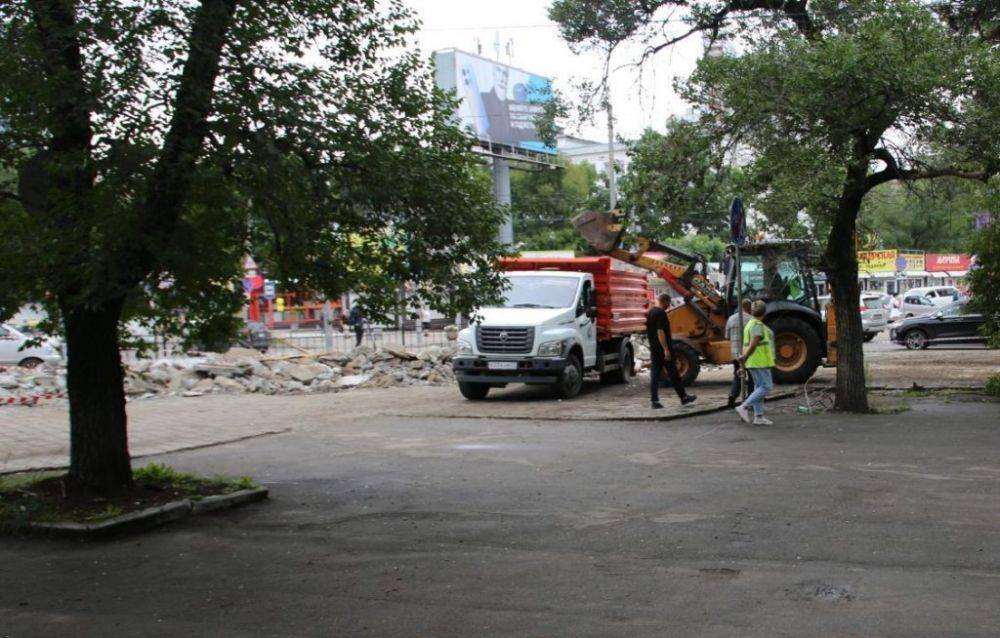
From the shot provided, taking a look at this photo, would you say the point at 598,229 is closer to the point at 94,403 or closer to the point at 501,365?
the point at 501,365

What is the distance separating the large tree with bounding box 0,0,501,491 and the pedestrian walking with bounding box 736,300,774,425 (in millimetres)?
5908

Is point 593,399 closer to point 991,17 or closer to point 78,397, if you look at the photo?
point 991,17

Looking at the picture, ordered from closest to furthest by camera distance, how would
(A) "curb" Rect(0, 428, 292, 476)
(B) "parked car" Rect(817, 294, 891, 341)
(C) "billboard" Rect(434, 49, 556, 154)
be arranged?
(A) "curb" Rect(0, 428, 292, 476)
(B) "parked car" Rect(817, 294, 891, 341)
(C) "billboard" Rect(434, 49, 556, 154)

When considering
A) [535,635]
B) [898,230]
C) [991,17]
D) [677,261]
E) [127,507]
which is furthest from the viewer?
[898,230]

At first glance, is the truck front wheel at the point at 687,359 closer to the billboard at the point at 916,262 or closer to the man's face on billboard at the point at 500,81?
the man's face on billboard at the point at 500,81

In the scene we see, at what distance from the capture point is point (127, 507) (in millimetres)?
8297

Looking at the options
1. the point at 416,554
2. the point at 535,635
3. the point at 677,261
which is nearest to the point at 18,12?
the point at 416,554

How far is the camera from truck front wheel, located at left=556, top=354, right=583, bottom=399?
18.2 m

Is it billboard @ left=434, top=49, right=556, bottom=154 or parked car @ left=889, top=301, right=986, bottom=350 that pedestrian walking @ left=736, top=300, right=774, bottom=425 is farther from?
billboard @ left=434, top=49, right=556, bottom=154

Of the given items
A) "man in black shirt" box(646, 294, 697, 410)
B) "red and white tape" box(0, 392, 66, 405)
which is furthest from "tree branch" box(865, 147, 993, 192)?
"red and white tape" box(0, 392, 66, 405)

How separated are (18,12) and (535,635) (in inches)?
230

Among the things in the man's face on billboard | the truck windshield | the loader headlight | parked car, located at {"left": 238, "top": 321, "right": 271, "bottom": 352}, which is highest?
the man's face on billboard

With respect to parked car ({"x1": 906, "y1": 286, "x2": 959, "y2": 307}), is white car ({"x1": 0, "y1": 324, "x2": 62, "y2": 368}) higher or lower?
lower

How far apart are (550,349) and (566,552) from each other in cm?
1104
